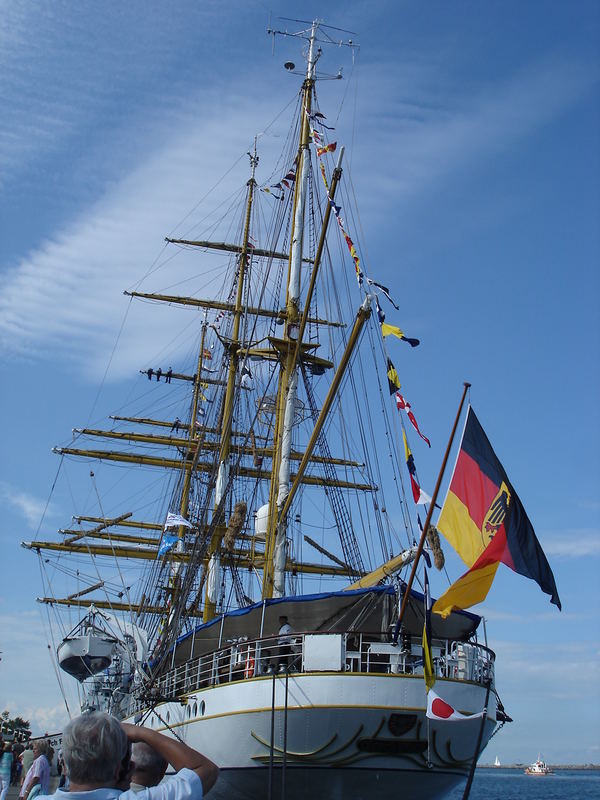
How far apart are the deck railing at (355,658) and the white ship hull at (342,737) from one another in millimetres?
401

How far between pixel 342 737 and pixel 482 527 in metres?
6.03

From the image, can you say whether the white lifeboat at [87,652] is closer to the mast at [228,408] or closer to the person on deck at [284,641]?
the mast at [228,408]

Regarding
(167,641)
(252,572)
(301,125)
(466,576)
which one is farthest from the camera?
(252,572)

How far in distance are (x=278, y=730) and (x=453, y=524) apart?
6.22m

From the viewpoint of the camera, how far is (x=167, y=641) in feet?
76.1

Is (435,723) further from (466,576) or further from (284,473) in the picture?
(284,473)

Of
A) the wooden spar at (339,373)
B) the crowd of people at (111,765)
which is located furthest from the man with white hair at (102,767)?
the wooden spar at (339,373)

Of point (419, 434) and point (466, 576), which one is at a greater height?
point (419, 434)

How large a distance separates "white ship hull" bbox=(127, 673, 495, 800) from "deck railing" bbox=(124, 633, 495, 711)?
0.40 meters

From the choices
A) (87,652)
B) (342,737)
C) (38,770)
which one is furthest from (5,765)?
(87,652)

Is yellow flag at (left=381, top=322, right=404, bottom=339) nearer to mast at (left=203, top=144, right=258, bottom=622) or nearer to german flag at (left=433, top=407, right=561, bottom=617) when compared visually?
german flag at (left=433, top=407, right=561, bottom=617)

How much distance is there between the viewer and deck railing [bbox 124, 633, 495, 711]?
16.0 metres

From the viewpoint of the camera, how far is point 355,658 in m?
16.2

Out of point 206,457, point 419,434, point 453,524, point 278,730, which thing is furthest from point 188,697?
point 206,457
